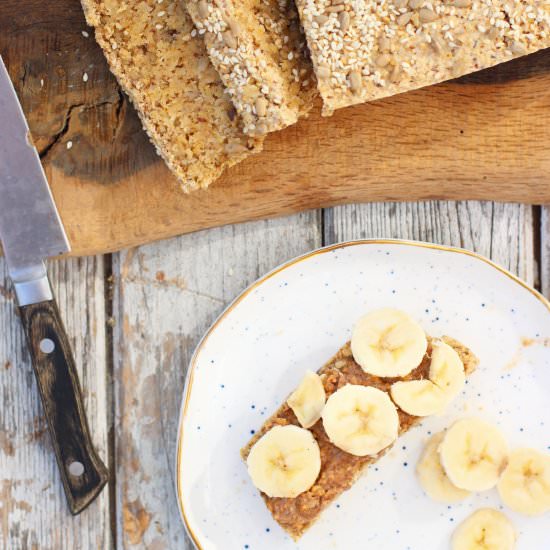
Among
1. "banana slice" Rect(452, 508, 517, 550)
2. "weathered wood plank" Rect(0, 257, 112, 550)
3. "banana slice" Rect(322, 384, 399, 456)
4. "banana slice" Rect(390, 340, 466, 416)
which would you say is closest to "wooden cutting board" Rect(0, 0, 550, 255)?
"weathered wood plank" Rect(0, 257, 112, 550)

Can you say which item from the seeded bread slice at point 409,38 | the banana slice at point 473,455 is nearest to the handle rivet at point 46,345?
the seeded bread slice at point 409,38

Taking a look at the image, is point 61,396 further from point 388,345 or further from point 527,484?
point 527,484

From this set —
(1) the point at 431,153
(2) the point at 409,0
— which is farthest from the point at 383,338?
(2) the point at 409,0

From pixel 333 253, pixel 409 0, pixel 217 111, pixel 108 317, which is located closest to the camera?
pixel 409 0

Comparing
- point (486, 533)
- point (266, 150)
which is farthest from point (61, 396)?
point (486, 533)

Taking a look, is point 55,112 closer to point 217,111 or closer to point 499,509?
point 217,111

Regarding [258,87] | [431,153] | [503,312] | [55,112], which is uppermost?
[55,112]

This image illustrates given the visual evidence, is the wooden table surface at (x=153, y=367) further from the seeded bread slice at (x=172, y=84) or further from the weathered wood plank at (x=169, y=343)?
the seeded bread slice at (x=172, y=84)
